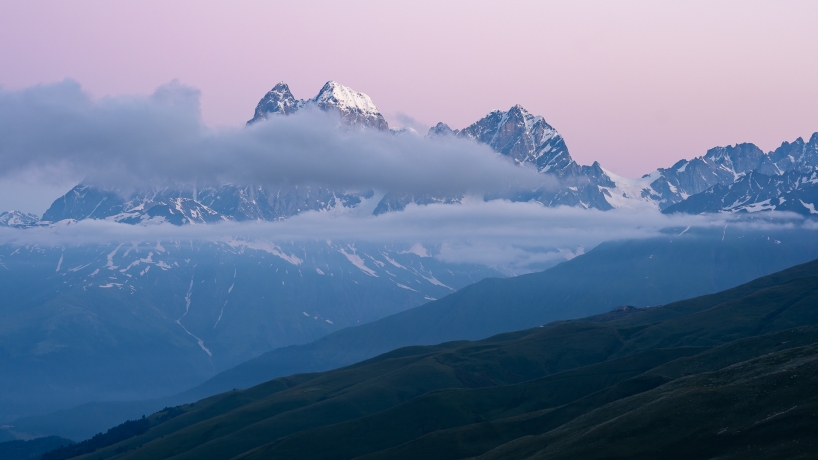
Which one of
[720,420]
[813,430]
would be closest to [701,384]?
[720,420]

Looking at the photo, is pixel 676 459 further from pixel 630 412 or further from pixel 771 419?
pixel 630 412

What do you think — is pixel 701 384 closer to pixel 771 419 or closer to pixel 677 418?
pixel 677 418

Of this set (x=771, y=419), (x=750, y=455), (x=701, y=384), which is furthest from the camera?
(x=701, y=384)

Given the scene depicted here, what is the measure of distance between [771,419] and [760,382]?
71.7 feet

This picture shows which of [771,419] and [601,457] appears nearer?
[771,419]

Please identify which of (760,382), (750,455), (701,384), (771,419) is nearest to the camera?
(750,455)

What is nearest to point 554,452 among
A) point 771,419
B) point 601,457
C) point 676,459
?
point 601,457

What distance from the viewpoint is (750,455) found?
457ft

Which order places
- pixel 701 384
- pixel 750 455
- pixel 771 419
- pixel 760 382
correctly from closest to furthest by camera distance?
pixel 750 455, pixel 771 419, pixel 760 382, pixel 701 384

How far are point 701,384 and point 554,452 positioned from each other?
38541 mm

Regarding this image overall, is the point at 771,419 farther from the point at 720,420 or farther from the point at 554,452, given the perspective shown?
the point at 554,452

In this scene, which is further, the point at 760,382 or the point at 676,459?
the point at 760,382

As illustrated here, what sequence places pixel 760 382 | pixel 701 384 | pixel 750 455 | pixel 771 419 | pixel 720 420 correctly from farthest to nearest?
pixel 701 384 < pixel 760 382 < pixel 720 420 < pixel 771 419 < pixel 750 455

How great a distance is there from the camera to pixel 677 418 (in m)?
168
